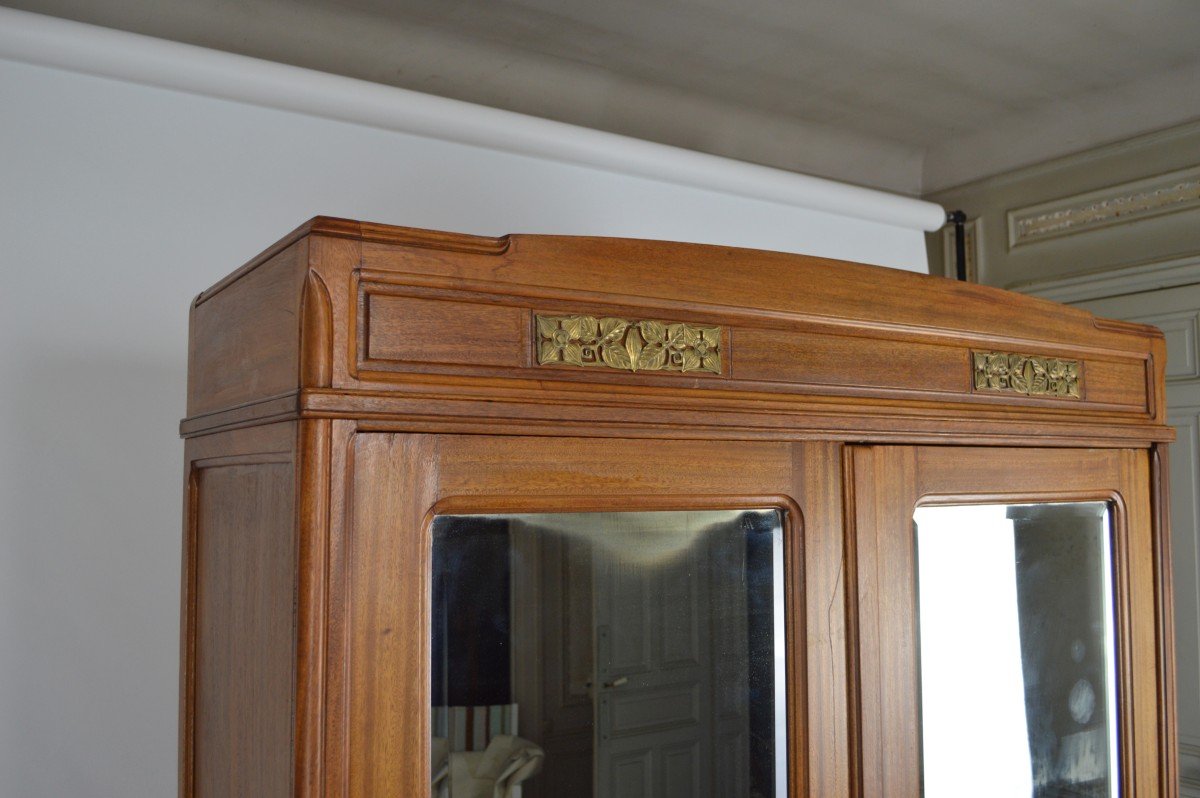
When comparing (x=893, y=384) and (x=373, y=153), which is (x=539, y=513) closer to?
(x=893, y=384)

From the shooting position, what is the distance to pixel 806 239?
161 centimetres

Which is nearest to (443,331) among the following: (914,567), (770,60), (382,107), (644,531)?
(644,531)

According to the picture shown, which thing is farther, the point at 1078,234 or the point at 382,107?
the point at 1078,234

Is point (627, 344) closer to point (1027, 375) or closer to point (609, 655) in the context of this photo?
point (609, 655)

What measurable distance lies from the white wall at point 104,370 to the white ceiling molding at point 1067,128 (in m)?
1.47

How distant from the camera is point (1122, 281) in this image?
6.34 feet

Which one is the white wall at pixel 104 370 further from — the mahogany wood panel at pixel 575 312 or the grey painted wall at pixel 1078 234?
the grey painted wall at pixel 1078 234

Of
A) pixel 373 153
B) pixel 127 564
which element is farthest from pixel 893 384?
pixel 127 564

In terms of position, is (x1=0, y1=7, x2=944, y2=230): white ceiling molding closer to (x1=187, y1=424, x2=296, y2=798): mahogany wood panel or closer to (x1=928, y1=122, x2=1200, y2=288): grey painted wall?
(x1=187, y1=424, x2=296, y2=798): mahogany wood panel

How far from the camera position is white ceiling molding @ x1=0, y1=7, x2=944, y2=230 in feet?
3.37

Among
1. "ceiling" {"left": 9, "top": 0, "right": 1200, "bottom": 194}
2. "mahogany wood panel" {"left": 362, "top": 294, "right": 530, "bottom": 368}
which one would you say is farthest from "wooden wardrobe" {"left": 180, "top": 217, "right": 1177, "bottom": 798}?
"ceiling" {"left": 9, "top": 0, "right": 1200, "bottom": 194}

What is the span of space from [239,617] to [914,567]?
1.85 ft

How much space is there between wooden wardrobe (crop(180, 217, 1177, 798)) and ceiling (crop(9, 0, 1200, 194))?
715mm

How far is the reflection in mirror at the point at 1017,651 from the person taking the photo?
937mm
